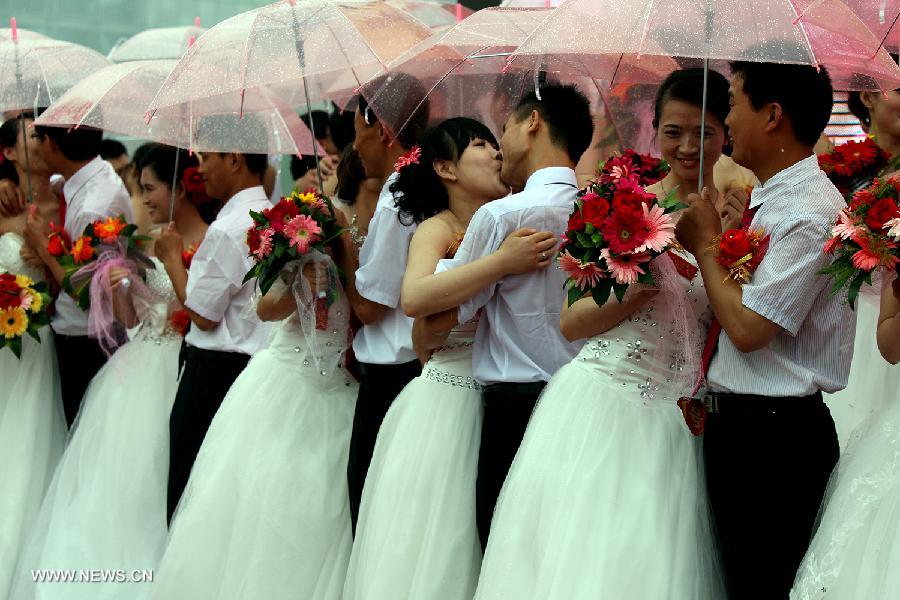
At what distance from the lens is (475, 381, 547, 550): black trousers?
151 inches

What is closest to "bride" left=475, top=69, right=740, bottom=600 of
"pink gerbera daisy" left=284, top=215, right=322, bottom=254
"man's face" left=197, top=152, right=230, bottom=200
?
"pink gerbera daisy" left=284, top=215, right=322, bottom=254

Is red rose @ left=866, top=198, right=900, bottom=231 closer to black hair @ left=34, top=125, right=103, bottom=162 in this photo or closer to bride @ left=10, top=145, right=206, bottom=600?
bride @ left=10, top=145, right=206, bottom=600

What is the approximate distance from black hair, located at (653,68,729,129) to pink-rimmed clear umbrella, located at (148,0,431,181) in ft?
3.30

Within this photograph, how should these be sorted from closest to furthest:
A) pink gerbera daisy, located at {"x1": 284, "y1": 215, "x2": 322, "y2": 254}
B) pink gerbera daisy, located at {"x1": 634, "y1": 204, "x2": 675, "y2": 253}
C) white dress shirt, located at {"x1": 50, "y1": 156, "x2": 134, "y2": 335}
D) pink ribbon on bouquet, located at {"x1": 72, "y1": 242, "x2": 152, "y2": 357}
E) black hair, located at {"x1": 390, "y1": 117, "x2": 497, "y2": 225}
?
1. pink gerbera daisy, located at {"x1": 634, "y1": 204, "x2": 675, "y2": 253}
2. black hair, located at {"x1": 390, "y1": 117, "x2": 497, "y2": 225}
3. pink gerbera daisy, located at {"x1": 284, "y1": 215, "x2": 322, "y2": 254}
4. pink ribbon on bouquet, located at {"x1": 72, "y1": 242, "x2": 152, "y2": 357}
5. white dress shirt, located at {"x1": 50, "y1": 156, "x2": 134, "y2": 335}

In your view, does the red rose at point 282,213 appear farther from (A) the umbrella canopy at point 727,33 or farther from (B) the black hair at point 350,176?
(A) the umbrella canopy at point 727,33

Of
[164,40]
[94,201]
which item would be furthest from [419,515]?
[164,40]

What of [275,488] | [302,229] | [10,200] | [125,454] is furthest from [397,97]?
[10,200]

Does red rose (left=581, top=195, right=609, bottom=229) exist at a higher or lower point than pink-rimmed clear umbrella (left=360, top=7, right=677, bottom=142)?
higher

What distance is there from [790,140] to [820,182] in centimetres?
14

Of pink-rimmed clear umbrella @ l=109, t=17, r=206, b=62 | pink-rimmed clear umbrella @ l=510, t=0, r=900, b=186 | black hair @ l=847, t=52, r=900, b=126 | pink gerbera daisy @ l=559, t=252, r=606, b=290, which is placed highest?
pink-rimmed clear umbrella @ l=510, t=0, r=900, b=186

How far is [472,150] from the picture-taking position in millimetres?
4141

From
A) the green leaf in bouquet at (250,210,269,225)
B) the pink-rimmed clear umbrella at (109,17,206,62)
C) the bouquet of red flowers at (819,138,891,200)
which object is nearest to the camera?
the bouquet of red flowers at (819,138,891,200)

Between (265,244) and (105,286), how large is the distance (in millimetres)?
1647

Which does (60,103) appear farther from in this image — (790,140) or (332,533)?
(790,140)
